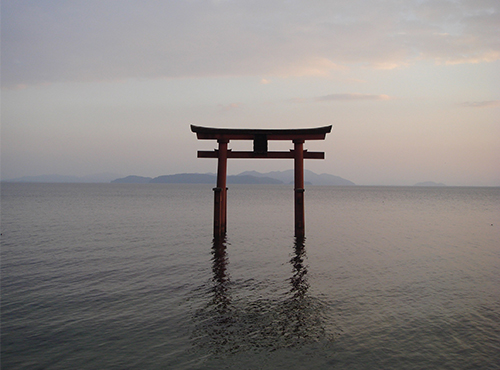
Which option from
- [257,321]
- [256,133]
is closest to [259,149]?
[256,133]

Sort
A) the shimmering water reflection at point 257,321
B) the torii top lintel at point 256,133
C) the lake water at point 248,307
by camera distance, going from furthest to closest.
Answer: the torii top lintel at point 256,133, the shimmering water reflection at point 257,321, the lake water at point 248,307

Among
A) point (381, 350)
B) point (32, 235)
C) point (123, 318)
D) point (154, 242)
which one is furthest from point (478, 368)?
point (32, 235)

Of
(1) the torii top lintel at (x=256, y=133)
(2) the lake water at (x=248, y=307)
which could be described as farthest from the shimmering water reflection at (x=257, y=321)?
(1) the torii top lintel at (x=256, y=133)

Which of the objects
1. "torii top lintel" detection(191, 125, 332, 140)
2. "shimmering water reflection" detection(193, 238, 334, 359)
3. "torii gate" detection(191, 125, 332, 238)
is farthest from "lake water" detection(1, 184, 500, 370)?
"torii top lintel" detection(191, 125, 332, 140)

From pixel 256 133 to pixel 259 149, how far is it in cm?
73

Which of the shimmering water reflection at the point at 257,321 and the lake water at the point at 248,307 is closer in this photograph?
the lake water at the point at 248,307

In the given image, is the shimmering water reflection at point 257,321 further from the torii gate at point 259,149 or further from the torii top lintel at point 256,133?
the torii top lintel at point 256,133

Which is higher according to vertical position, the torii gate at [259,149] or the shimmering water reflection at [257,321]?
the torii gate at [259,149]

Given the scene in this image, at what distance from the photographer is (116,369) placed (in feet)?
19.4

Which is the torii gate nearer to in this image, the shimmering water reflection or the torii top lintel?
the torii top lintel

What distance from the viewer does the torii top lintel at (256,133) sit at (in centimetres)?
1645

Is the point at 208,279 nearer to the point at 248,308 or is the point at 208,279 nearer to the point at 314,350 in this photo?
the point at 248,308

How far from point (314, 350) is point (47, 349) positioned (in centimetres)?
477

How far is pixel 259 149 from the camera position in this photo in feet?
54.4
